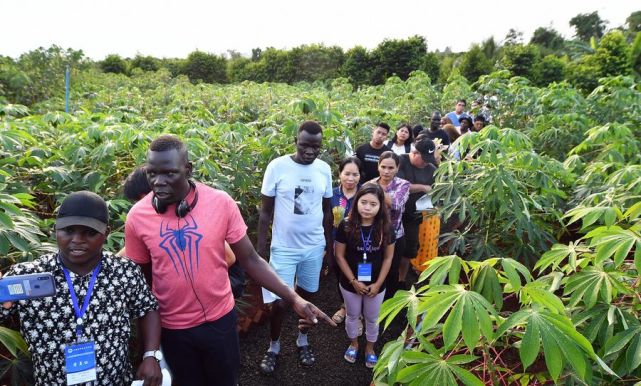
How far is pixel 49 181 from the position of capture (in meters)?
2.49

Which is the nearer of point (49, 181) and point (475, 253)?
point (49, 181)

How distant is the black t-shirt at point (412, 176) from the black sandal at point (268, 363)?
161cm

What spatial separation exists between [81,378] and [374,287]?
5.93ft

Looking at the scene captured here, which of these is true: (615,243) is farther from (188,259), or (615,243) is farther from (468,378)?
(188,259)

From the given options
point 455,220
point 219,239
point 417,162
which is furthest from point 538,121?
point 219,239

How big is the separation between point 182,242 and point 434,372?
40.0 inches

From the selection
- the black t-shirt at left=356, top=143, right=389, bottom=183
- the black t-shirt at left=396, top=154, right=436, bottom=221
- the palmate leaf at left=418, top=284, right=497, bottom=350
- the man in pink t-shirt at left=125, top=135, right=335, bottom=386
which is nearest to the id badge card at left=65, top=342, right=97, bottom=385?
the man in pink t-shirt at left=125, top=135, right=335, bottom=386

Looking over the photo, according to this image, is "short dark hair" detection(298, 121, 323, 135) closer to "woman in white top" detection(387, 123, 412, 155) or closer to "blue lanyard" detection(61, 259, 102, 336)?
"blue lanyard" detection(61, 259, 102, 336)

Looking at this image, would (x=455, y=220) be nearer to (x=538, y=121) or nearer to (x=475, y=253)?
(x=475, y=253)

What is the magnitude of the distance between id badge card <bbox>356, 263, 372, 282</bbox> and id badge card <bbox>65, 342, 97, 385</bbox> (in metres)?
1.70

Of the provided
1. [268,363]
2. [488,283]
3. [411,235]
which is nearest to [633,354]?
[488,283]

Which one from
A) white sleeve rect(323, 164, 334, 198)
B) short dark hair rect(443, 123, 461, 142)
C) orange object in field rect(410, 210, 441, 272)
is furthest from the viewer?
short dark hair rect(443, 123, 461, 142)

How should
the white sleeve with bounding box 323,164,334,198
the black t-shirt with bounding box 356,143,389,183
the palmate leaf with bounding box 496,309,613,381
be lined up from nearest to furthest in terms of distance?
1. the palmate leaf with bounding box 496,309,613,381
2. the white sleeve with bounding box 323,164,334,198
3. the black t-shirt with bounding box 356,143,389,183

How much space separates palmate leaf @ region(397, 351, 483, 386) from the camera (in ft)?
4.06
